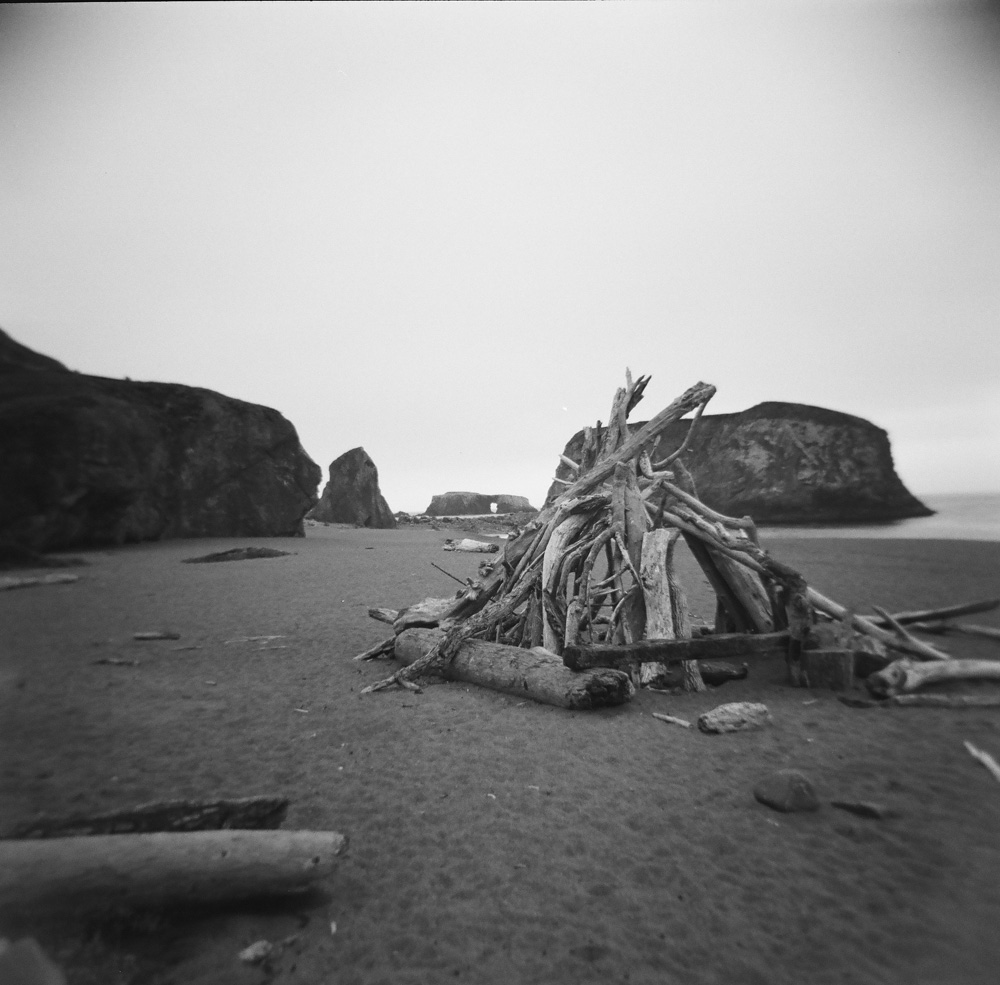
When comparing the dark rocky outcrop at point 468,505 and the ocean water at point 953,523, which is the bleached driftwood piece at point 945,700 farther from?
the dark rocky outcrop at point 468,505

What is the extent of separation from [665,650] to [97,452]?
420 cm

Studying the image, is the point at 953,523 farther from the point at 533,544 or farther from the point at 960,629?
the point at 533,544

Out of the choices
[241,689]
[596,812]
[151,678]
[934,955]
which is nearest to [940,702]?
[934,955]

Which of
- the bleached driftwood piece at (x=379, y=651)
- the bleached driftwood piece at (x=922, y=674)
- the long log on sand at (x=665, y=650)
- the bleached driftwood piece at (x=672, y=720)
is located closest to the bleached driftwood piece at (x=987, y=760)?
the bleached driftwood piece at (x=922, y=674)

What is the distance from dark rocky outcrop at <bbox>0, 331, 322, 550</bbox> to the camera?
6.63 feet

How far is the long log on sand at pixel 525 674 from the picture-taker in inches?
159

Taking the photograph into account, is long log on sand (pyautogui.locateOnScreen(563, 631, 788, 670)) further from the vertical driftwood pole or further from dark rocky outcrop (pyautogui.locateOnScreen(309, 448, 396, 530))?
dark rocky outcrop (pyautogui.locateOnScreen(309, 448, 396, 530))

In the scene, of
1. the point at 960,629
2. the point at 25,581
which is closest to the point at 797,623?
the point at 960,629

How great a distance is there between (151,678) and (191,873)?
11.2 feet

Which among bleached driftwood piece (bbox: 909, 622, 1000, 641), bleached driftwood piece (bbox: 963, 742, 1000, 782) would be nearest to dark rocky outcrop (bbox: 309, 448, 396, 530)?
bleached driftwood piece (bbox: 909, 622, 1000, 641)

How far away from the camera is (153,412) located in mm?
3434

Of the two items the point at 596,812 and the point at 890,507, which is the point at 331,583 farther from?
the point at 890,507

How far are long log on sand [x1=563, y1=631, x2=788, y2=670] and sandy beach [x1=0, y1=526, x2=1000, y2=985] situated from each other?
0.41 m

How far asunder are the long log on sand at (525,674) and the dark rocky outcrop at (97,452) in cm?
275
